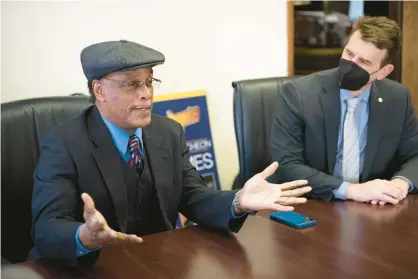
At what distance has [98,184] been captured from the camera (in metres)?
1.61

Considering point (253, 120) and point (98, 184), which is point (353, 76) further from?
point (98, 184)

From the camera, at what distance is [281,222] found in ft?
5.40

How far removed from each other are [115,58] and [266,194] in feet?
1.89

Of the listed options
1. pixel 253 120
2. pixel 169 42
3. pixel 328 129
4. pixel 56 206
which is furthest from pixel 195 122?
pixel 56 206

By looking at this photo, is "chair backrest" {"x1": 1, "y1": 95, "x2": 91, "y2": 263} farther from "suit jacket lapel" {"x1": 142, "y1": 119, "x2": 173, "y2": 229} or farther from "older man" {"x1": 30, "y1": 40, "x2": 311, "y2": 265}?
"suit jacket lapel" {"x1": 142, "y1": 119, "x2": 173, "y2": 229}

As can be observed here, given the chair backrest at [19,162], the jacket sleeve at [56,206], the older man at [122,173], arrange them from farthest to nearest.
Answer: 1. the chair backrest at [19,162]
2. the older man at [122,173]
3. the jacket sleeve at [56,206]

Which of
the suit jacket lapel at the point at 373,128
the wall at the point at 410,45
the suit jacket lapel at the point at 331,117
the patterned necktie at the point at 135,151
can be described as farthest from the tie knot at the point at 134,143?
the wall at the point at 410,45

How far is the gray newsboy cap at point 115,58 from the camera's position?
1.56 m

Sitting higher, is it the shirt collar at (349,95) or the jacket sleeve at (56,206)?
the shirt collar at (349,95)

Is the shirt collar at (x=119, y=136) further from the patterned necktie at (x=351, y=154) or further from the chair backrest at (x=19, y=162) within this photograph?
the patterned necktie at (x=351, y=154)

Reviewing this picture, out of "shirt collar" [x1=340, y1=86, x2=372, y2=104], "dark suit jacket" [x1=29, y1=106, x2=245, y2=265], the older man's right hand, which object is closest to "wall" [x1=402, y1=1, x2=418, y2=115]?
"shirt collar" [x1=340, y1=86, x2=372, y2=104]

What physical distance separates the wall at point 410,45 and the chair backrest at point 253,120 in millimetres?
1395

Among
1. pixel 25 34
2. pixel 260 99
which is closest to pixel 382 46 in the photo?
pixel 260 99

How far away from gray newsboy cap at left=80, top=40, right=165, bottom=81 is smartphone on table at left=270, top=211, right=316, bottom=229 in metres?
0.58
